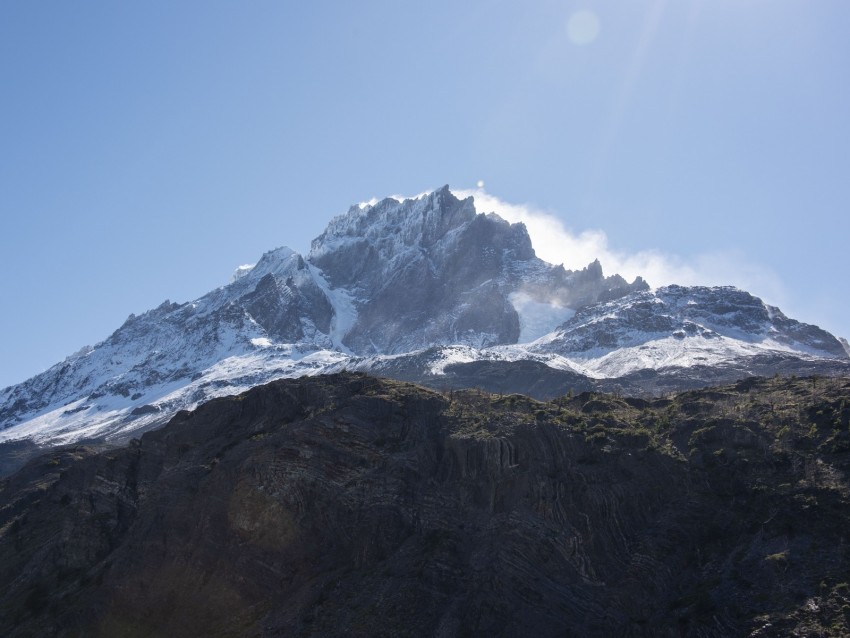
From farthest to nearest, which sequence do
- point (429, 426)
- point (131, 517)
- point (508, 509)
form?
point (131, 517), point (429, 426), point (508, 509)

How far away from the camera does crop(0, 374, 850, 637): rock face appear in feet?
122

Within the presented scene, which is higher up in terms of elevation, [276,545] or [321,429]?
[321,429]

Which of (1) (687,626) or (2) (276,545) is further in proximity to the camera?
(2) (276,545)

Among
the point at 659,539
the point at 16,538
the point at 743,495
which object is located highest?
the point at 743,495

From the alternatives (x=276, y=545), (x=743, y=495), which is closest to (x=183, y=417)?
(x=276, y=545)

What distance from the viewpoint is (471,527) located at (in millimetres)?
43656

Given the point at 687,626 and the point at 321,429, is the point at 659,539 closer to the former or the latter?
the point at 687,626

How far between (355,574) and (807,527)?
78.1 feet

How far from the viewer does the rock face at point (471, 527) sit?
37.2 metres

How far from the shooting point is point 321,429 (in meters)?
49.9

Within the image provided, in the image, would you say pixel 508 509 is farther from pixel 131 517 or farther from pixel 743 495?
pixel 131 517

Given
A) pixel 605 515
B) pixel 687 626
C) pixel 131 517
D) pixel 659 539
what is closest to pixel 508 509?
pixel 605 515

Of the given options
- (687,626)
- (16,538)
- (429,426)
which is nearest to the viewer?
(687,626)

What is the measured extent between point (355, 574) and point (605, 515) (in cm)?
1442
